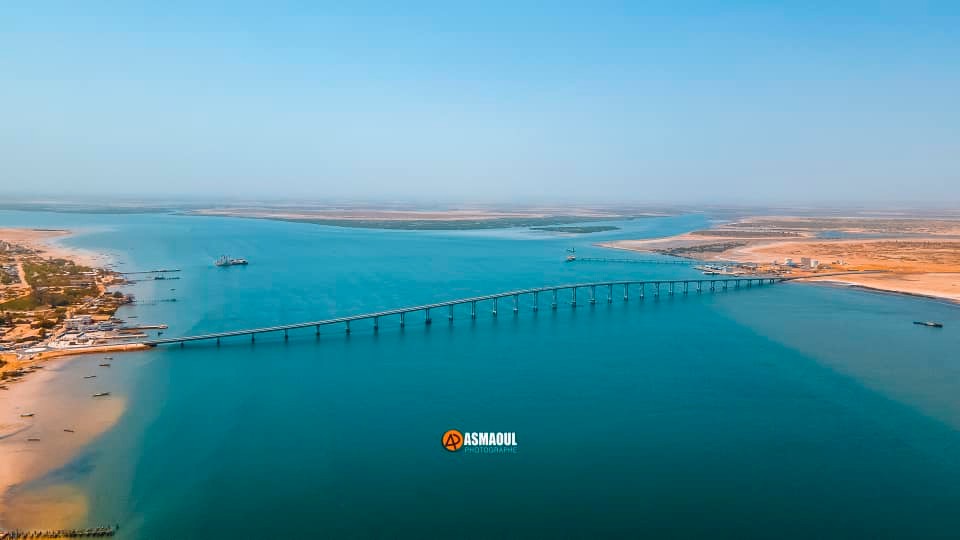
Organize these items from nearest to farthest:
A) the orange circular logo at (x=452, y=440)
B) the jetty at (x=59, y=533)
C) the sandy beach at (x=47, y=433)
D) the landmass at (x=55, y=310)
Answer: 1. the jetty at (x=59, y=533)
2. the sandy beach at (x=47, y=433)
3. the orange circular logo at (x=452, y=440)
4. the landmass at (x=55, y=310)

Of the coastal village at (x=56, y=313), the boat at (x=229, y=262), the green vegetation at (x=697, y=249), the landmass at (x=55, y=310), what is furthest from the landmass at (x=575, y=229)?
the coastal village at (x=56, y=313)

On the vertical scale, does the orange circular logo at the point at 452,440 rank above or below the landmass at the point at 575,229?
below

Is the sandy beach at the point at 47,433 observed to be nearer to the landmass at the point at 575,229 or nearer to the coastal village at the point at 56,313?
the coastal village at the point at 56,313

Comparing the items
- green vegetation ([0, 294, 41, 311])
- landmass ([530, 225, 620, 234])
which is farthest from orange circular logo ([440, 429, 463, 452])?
landmass ([530, 225, 620, 234])

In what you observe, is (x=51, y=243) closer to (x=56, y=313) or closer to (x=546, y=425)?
(x=56, y=313)

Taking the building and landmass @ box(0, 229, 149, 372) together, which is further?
the building

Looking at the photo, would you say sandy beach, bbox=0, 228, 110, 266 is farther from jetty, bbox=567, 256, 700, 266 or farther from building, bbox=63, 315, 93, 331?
jetty, bbox=567, 256, 700, 266

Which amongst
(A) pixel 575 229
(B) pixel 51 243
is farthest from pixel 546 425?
(A) pixel 575 229
